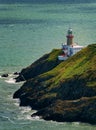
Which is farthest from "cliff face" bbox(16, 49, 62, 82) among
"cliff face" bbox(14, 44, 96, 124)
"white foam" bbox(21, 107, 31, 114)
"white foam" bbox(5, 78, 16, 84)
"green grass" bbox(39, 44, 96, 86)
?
"white foam" bbox(21, 107, 31, 114)

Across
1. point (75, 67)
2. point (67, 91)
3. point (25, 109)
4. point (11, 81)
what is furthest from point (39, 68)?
point (67, 91)

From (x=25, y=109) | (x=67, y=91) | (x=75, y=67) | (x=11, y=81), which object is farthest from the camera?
(x=11, y=81)

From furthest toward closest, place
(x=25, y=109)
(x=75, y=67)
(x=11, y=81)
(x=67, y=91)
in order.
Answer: (x=11, y=81) < (x=75, y=67) < (x=25, y=109) < (x=67, y=91)

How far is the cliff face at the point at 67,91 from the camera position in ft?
372

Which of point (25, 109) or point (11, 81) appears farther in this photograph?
point (11, 81)

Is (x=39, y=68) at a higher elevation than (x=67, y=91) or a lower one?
higher

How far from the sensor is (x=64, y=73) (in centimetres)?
12962

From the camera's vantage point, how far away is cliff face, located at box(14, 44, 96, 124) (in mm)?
113438

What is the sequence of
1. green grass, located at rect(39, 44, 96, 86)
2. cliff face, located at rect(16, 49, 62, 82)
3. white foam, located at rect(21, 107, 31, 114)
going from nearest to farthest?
white foam, located at rect(21, 107, 31, 114)
green grass, located at rect(39, 44, 96, 86)
cliff face, located at rect(16, 49, 62, 82)

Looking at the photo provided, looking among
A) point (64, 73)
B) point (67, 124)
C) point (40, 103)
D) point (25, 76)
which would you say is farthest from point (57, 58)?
point (67, 124)

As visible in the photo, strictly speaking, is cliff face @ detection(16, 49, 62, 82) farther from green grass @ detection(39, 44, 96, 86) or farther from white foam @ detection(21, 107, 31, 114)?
white foam @ detection(21, 107, 31, 114)

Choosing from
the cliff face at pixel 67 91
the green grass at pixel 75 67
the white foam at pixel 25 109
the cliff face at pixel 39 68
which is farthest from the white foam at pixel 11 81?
the white foam at pixel 25 109

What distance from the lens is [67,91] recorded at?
120 m

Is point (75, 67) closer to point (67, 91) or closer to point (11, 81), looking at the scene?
point (67, 91)
